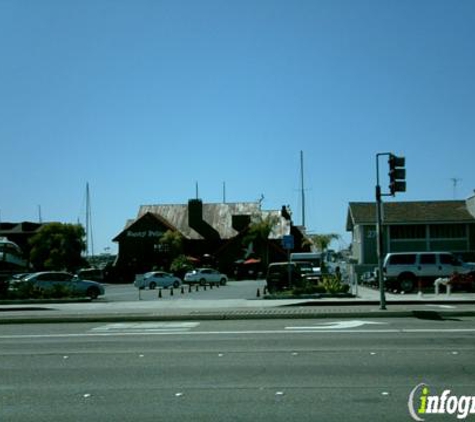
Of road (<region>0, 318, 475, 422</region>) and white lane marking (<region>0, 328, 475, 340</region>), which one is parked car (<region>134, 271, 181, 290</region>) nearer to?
road (<region>0, 318, 475, 422</region>)

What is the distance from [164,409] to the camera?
27.2 ft

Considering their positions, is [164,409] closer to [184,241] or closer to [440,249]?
[440,249]

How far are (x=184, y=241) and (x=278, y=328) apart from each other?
208ft

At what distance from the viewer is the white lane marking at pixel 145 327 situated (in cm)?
1719

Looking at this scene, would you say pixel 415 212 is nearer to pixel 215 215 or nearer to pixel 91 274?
pixel 91 274

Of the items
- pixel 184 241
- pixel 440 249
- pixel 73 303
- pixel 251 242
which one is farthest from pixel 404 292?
pixel 184 241

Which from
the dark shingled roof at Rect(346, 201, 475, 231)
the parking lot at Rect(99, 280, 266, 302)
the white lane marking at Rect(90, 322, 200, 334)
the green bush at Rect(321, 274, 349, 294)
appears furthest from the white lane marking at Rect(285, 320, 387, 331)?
the dark shingled roof at Rect(346, 201, 475, 231)

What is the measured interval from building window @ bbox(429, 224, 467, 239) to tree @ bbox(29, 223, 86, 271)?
39.2m

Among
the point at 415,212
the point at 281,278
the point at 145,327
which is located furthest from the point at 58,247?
the point at 145,327

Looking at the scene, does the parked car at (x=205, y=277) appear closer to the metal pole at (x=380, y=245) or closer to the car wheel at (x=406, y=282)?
the car wheel at (x=406, y=282)

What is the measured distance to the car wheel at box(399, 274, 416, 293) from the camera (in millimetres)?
33722

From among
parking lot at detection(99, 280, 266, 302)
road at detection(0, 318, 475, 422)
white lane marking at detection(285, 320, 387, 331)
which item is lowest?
parking lot at detection(99, 280, 266, 302)

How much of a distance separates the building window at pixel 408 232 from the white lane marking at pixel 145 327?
38702 millimetres

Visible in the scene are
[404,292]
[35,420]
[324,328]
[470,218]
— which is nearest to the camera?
[35,420]
